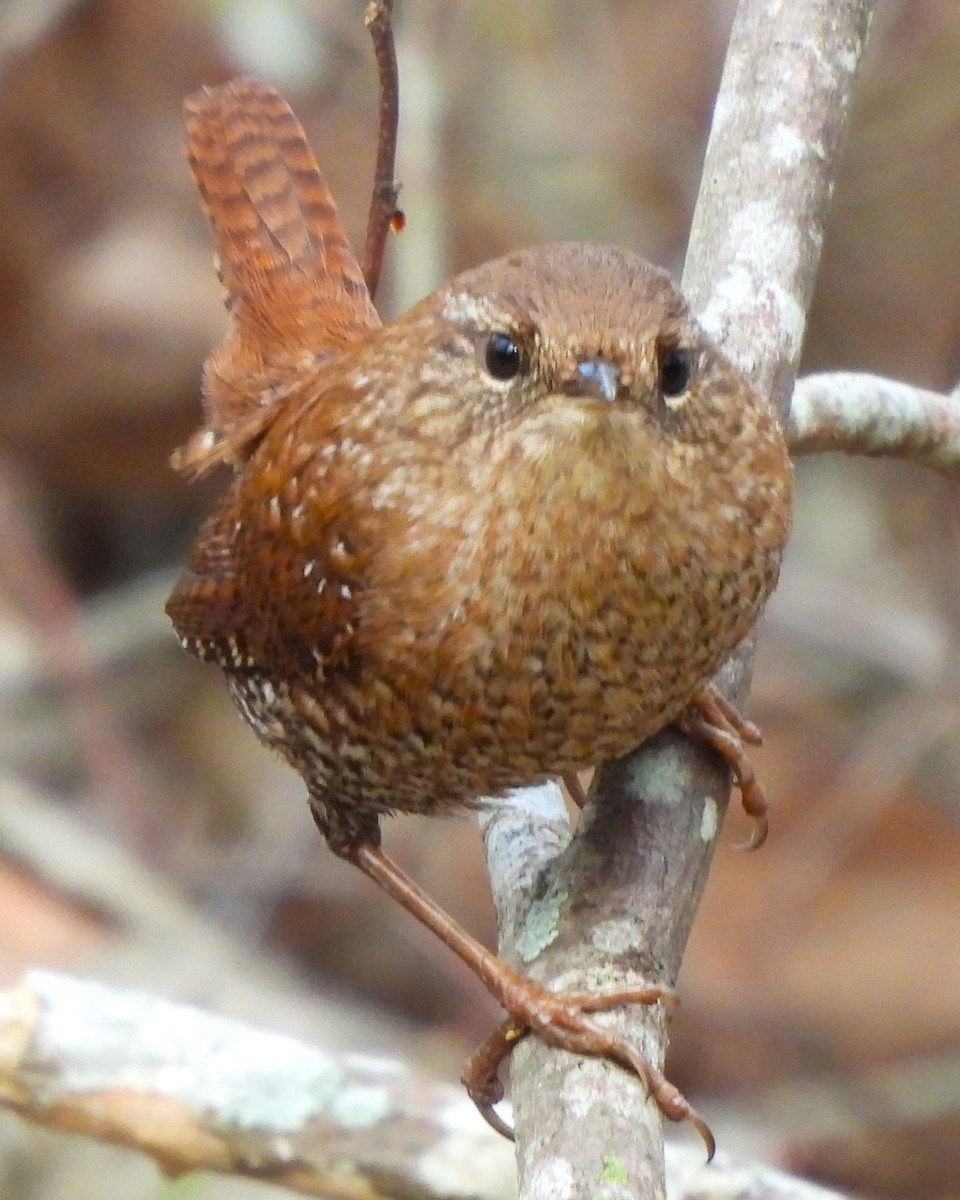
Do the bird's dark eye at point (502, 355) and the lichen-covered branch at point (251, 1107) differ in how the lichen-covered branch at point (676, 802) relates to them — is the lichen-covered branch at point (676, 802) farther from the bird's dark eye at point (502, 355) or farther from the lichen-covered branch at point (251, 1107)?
the bird's dark eye at point (502, 355)

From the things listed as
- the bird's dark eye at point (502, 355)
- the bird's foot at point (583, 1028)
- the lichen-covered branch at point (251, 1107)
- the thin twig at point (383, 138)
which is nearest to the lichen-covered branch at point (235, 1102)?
the lichen-covered branch at point (251, 1107)

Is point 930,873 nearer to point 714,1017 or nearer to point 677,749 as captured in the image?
point 714,1017

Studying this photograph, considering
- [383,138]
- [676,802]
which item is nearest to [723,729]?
[676,802]

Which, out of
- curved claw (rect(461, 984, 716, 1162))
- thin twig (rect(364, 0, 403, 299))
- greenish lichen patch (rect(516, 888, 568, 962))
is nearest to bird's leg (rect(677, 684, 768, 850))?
greenish lichen patch (rect(516, 888, 568, 962))

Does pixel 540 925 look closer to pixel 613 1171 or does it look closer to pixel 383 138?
pixel 613 1171

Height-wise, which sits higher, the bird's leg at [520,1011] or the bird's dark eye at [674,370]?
the bird's dark eye at [674,370]

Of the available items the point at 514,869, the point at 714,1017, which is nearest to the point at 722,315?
the point at 514,869

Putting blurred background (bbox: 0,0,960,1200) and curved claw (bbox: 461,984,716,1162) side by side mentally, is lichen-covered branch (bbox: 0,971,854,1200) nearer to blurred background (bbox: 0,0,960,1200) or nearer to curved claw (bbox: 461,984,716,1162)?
curved claw (bbox: 461,984,716,1162)
